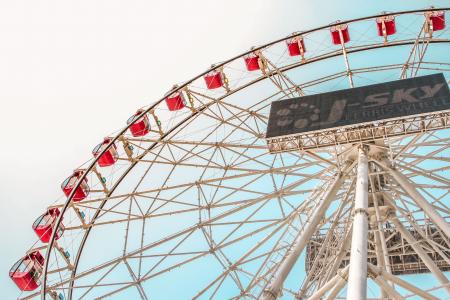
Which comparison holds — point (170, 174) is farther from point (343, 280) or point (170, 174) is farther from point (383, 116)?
point (343, 280)

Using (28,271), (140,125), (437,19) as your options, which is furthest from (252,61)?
(28,271)

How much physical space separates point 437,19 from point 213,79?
32.7ft

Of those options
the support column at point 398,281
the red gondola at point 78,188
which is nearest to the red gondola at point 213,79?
the red gondola at point 78,188

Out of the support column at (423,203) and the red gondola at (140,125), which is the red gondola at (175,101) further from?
the support column at (423,203)

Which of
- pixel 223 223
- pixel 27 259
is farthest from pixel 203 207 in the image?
pixel 27 259

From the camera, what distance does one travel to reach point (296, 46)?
24.7m

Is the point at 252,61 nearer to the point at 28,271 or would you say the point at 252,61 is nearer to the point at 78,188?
the point at 78,188

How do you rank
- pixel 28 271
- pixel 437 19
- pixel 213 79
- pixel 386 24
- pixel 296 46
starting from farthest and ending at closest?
pixel 296 46 → pixel 386 24 → pixel 213 79 → pixel 437 19 → pixel 28 271

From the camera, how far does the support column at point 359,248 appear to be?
1022cm

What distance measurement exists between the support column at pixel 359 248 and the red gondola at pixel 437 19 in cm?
947

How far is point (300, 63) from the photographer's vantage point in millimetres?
24438

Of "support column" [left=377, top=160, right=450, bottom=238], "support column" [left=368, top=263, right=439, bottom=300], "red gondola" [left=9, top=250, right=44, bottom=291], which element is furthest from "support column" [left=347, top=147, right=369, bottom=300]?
"red gondola" [left=9, top=250, right=44, bottom=291]

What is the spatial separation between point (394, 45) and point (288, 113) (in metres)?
7.73

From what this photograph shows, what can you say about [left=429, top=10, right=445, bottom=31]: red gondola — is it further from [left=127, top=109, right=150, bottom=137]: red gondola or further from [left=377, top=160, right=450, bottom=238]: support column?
[left=127, top=109, right=150, bottom=137]: red gondola
